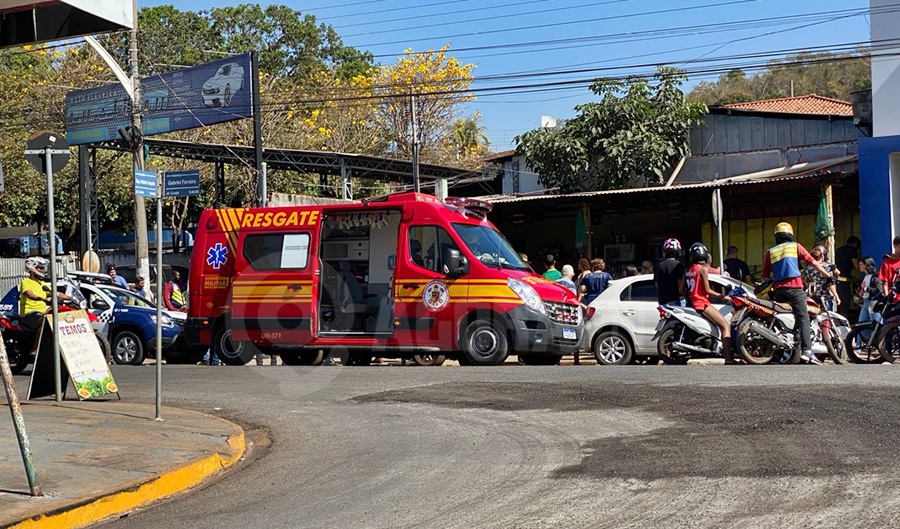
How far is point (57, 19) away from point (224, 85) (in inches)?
781

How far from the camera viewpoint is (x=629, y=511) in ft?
20.0

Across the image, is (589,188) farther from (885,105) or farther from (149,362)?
(149,362)

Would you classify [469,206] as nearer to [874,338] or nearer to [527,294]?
[527,294]

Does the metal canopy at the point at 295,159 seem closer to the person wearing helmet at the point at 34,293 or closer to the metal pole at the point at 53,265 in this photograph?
the person wearing helmet at the point at 34,293

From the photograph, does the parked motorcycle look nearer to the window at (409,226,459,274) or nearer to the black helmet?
the black helmet

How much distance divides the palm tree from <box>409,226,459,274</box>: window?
105 feet

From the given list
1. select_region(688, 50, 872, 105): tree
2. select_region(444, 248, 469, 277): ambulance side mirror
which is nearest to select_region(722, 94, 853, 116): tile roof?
select_region(444, 248, 469, 277): ambulance side mirror

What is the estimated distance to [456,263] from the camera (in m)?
15.3

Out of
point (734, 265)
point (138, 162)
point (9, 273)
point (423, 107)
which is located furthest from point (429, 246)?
point (423, 107)

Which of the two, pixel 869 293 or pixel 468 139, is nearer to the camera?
pixel 869 293

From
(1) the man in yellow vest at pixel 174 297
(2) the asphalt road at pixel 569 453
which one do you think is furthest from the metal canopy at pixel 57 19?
(1) the man in yellow vest at pixel 174 297

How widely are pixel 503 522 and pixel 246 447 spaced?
4.11 metres

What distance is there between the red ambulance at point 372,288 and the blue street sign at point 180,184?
17.2 feet

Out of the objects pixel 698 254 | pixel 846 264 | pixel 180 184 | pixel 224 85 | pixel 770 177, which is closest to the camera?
pixel 180 184
